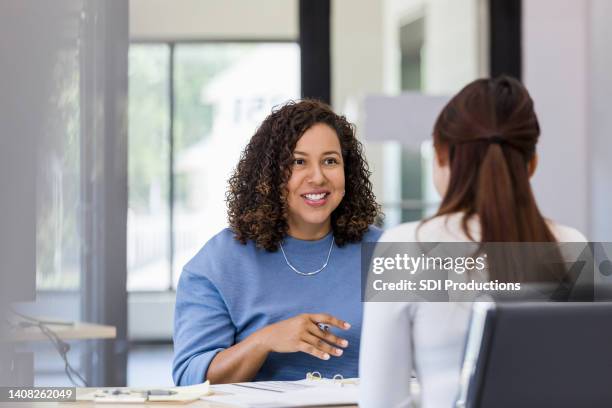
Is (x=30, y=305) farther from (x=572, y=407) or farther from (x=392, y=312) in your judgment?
(x=572, y=407)

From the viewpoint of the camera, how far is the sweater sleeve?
221 cm

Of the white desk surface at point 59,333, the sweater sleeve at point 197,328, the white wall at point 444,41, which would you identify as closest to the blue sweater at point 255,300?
the sweater sleeve at point 197,328

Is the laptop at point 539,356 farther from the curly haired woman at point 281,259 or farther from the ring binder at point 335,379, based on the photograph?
the curly haired woman at point 281,259

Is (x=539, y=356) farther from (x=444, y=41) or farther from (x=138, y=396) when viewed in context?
(x=444, y=41)

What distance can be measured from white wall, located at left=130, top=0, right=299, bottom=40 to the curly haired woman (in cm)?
251

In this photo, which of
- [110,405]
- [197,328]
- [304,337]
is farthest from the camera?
[197,328]

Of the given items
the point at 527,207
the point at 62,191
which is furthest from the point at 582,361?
the point at 62,191

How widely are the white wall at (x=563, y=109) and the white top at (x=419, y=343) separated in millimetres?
3622

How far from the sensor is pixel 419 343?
1395mm

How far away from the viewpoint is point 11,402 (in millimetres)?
1746

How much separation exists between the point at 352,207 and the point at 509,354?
1236 mm

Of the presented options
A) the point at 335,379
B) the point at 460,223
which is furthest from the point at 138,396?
the point at 460,223

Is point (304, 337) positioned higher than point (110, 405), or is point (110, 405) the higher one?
point (304, 337)

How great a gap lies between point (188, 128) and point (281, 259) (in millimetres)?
3645
